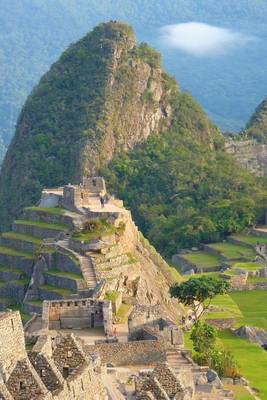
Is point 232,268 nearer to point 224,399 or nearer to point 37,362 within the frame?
point 224,399

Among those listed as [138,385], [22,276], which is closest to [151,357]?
[138,385]

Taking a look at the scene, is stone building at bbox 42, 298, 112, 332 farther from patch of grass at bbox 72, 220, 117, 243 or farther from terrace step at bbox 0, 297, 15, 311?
terrace step at bbox 0, 297, 15, 311

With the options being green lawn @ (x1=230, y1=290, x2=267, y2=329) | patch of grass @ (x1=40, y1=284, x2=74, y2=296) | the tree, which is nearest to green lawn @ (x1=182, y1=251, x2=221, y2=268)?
green lawn @ (x1=230, y1=290, x2=267, y2=329)

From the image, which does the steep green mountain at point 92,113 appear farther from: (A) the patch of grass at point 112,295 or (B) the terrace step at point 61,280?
(A) the patch of grass at point 112,295

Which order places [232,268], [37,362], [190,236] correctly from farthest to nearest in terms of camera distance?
[190,236] < [232,268] < [37,362]

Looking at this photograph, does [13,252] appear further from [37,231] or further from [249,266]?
[249,266]

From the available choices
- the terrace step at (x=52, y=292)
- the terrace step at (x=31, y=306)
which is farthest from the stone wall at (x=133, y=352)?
the terrace step at (x=31, y=306)
